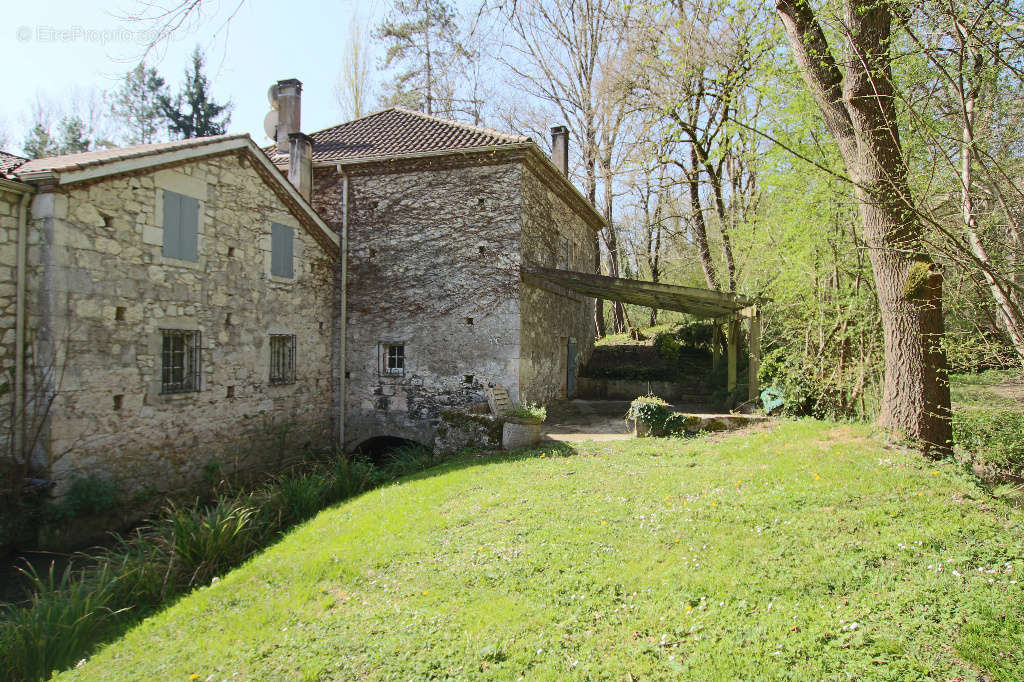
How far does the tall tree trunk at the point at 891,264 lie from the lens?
20.1 feet

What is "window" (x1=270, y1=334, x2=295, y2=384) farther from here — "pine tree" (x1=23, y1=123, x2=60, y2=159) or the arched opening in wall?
"pine tree" (x1=23, y1=123, x2=60, y2=159)

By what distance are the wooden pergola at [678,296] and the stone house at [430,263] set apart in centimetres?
35

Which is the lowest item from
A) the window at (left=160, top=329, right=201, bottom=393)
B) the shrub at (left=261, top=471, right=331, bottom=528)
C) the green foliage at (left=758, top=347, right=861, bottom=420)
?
the shrub at (left=261, top=471, right=331, bottom=528)

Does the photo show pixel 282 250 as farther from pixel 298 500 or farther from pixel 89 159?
pixel 298 500

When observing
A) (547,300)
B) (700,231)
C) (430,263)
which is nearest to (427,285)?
(430,263)

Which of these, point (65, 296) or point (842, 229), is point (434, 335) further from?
point (842, 229)

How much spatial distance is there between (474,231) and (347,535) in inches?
275

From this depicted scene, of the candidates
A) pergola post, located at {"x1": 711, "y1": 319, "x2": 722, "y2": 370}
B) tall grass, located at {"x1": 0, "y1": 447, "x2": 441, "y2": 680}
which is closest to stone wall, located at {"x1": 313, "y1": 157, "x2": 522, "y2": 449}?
tall grass, located at {"x1": 0, "y1": 447, "x2": 441, "y2": 680}

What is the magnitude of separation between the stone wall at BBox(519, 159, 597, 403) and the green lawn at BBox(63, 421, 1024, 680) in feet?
17.8

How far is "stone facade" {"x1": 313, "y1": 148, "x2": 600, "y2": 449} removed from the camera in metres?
11.1

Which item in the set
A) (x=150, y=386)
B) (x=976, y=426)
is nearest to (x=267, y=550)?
(x=150, y=386)

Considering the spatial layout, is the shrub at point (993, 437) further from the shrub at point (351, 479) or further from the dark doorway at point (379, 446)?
the dark doorway at point (379, 446)

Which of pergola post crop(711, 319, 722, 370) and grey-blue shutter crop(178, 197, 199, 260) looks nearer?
grey-blue shutter crop(178, 197, 199, 260)

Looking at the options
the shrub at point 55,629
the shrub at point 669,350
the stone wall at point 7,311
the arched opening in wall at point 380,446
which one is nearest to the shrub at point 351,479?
the arched opening in wall at point 380,446
